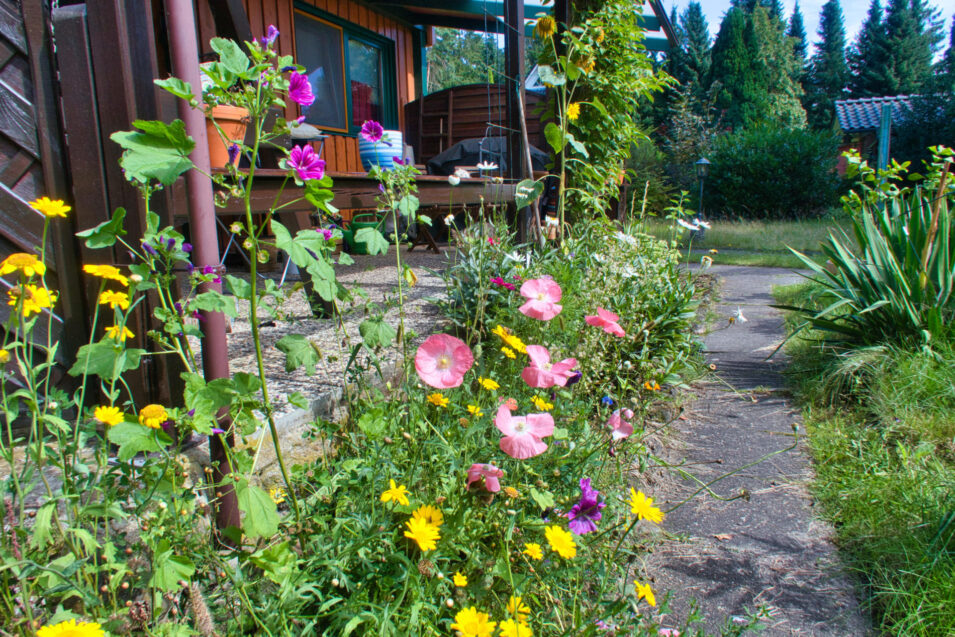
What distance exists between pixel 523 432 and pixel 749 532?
105 centimetres

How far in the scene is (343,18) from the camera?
254 inches

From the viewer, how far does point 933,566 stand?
1.42 meters

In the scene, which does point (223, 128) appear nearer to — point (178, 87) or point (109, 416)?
point (178, 87)

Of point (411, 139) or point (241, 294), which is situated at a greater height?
point (411, 139)

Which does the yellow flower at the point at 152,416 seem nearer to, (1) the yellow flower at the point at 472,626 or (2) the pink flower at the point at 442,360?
(2) the pink flower at the point at 442,360

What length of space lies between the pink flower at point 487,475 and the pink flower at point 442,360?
0.17 m

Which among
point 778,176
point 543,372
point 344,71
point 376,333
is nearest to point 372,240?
point 376,333

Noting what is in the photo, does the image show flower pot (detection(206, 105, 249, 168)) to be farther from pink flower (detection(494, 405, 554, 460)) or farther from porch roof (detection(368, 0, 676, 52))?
porch roof (detection(368, 0, 676, 52))

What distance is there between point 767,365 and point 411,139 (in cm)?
676

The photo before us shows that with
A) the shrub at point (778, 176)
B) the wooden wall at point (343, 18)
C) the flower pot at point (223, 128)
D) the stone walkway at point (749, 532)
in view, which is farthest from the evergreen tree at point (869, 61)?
the flower pot at point (223, 128)

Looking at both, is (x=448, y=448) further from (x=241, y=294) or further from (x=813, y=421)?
(x=813, y=421)

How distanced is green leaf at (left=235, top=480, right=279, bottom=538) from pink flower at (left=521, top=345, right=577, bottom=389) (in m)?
0.54

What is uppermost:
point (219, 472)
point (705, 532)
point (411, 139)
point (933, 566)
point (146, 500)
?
point (411, 139)

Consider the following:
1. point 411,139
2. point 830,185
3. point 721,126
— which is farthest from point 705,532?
point 721,126
